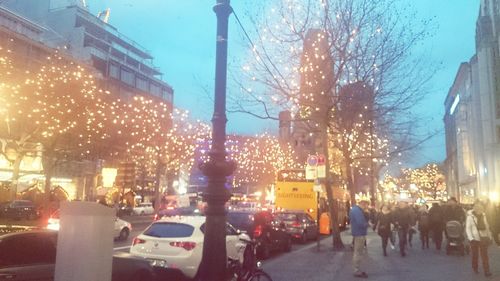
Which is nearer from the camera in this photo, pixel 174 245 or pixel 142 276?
pixel 142 276

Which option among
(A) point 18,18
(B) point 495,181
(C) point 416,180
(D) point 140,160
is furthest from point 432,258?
(C) point 416,180

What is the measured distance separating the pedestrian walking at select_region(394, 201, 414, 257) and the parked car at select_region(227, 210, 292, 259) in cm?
419

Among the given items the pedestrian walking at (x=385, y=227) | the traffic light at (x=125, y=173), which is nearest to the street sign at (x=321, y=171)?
the pedestrian walking at (x=385, y=227)

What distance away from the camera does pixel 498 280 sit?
10844mm

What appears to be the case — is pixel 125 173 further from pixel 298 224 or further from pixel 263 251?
pixel 298 224

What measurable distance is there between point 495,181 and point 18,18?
50253mm

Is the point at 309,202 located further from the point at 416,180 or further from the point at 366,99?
the point at 416,180

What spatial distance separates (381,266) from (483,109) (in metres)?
38.3

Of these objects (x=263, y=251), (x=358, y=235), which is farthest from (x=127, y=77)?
(x=358, y=235)

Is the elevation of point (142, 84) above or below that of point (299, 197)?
above

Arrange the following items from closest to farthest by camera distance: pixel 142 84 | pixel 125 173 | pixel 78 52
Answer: pixel 125 173 → pixel 78 52 → pixel 142 84

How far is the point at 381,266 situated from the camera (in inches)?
527

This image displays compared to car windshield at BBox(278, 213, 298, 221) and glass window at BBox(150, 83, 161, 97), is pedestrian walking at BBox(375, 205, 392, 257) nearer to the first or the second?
car windshield at BBox(278, 213, 298, 221)

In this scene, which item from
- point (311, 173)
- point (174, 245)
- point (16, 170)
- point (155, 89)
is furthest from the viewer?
point (155, 89)
